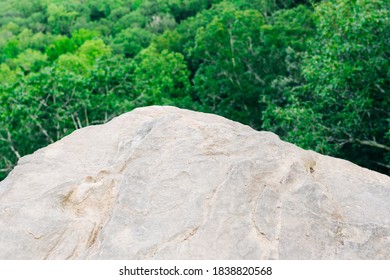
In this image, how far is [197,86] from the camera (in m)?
27.0

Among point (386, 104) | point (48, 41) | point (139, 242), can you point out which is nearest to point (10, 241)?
point (139, 242)

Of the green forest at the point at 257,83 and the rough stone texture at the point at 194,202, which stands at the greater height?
the rough stone texture at the point at 194,202

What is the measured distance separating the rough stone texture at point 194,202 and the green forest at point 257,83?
8.24 meters

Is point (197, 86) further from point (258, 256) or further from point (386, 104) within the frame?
point (258, 256)

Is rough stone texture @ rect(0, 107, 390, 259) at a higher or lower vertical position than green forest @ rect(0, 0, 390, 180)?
higher

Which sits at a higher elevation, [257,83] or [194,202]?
[194,202]

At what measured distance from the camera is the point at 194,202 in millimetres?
5820

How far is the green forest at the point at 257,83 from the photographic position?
14602mm

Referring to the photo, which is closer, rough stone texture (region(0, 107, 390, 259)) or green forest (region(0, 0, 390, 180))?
rough stone texture (region(0, 107, 390, 259))

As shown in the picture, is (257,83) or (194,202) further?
(257,83)

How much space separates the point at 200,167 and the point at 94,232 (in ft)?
3.90

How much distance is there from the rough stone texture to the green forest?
824cm

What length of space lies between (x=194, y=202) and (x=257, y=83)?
19.9 m

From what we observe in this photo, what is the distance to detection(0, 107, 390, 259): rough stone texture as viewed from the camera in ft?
18.1
